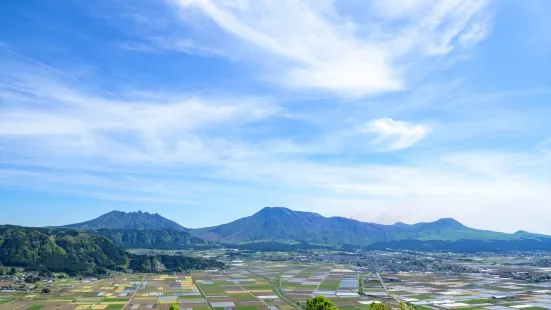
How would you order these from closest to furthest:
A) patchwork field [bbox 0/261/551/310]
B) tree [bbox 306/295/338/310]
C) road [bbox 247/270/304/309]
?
tree [bbox 306/295/338/310]
patchwork field [bbox 0/261/551/310]
road [bbox 247/270/304/309]

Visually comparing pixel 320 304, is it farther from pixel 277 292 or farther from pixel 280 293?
pixel 277 292

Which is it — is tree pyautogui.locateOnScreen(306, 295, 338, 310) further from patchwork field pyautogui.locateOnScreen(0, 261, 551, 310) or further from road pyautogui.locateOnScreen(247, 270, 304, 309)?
patchwork field pyautogui.locateOnScreen(0, 261, 551, 310)

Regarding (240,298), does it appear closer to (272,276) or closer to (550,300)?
(272,276)

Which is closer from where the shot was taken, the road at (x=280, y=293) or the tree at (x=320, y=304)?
the tree at (x=320, y=304)

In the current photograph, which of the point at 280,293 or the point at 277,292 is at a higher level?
the point at 277,292

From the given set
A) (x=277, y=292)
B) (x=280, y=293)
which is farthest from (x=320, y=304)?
(x=277, y=292)

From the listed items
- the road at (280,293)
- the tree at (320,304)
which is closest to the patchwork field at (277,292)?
the road at (280,293)

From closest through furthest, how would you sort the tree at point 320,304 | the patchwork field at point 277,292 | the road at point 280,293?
the tree at point 320,304 → the patchwork field at point 277,292 → the road at point 280,293

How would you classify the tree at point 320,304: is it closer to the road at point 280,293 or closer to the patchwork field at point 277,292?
the road at point 280,293

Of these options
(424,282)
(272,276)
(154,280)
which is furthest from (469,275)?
(154,280)

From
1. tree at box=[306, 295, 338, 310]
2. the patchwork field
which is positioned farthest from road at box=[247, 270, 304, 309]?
tree at box=[306, 295, 338, 310]

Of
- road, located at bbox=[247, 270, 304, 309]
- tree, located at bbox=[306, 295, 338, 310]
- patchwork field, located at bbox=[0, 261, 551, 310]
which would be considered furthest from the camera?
road, located at bbox=[247, 270, 304, 309]

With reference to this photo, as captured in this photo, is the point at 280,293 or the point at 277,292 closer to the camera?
the point at 280,293
